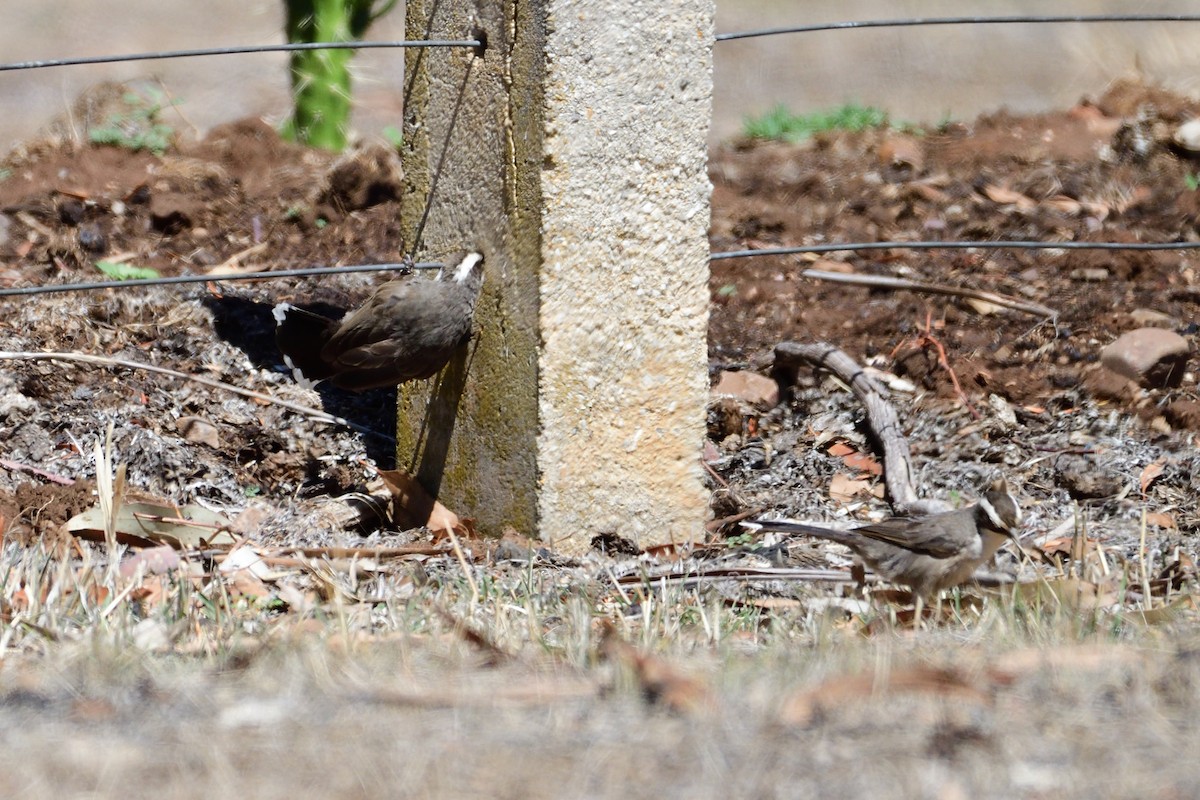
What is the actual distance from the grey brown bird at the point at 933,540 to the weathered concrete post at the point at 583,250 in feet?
1.52

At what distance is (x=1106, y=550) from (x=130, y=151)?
529cm

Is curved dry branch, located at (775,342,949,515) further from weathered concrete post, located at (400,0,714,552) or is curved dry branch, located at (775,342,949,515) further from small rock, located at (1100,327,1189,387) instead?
small rock, located at (1100,327,1189,387)

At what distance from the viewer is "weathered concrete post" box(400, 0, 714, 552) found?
3.88m

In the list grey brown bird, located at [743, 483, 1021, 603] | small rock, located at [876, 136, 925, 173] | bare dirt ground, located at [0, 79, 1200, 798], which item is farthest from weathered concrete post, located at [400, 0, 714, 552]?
small rock, located at [876, 136, 925, 173]

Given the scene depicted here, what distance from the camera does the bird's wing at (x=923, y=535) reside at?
12.4ft

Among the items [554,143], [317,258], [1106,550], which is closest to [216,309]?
[317,258]

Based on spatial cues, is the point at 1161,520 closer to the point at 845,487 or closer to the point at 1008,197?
the point at 845,487

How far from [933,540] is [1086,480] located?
977 millimetres

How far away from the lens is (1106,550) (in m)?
4.02

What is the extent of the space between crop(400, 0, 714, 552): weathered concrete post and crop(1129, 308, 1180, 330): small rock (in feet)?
7.28

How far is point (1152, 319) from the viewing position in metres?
5.58

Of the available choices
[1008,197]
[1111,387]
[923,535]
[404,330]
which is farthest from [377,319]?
[1008,197]

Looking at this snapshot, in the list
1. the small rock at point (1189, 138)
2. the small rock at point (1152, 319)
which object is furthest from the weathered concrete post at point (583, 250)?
the small rock at point (1189, 138)

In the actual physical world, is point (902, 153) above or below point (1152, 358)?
above
